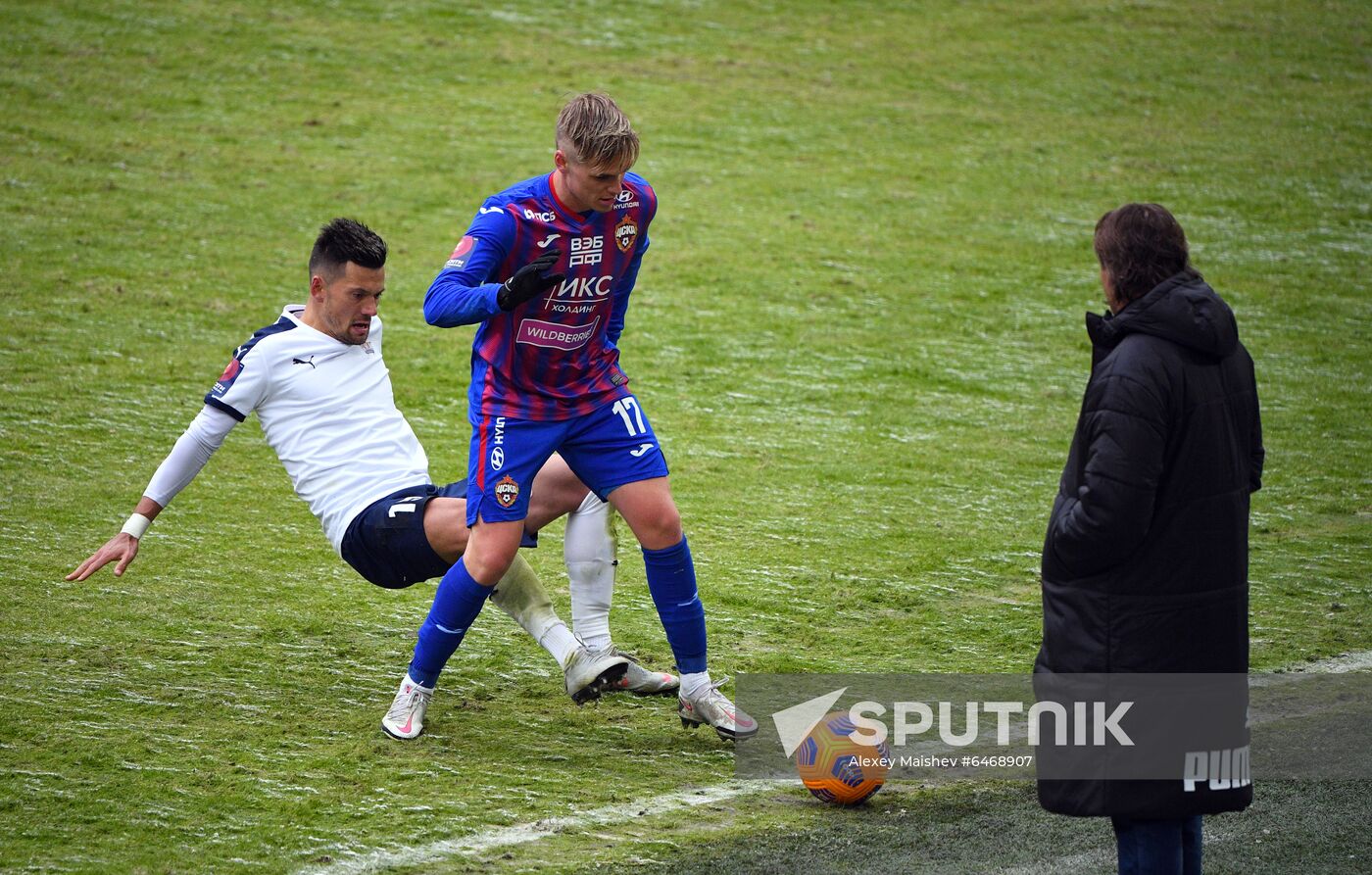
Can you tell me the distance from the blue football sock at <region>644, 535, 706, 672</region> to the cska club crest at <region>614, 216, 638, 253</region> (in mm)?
975

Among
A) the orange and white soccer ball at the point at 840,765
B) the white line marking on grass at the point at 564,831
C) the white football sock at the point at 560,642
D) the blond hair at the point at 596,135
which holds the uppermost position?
the blond hair at the point at 596,135

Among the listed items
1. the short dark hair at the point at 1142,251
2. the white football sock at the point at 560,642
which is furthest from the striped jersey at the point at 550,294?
the short dark hair at the point at 1142,251

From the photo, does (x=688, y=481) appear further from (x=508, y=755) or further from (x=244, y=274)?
(x=244, y=274)

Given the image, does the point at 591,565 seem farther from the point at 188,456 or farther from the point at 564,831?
the point at 188,456

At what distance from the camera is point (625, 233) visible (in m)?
4.65

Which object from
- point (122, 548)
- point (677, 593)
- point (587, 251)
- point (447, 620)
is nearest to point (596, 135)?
point (587, 251)

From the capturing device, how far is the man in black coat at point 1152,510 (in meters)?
3.27

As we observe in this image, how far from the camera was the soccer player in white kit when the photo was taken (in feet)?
15.7

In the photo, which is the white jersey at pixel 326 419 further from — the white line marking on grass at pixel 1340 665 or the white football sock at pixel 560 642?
the white line marking on grass at pixel 1340 665

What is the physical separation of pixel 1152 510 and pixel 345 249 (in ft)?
9.53

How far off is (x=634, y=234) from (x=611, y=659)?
1416mm

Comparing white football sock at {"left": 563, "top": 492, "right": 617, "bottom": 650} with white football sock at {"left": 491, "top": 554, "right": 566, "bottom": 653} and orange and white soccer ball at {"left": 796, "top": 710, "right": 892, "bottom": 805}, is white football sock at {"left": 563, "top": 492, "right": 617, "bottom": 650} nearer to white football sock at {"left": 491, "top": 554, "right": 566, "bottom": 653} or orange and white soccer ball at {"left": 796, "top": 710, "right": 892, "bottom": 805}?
white football sock at {"left": 491, "top": 554, "right": 566, "bottom": 653}

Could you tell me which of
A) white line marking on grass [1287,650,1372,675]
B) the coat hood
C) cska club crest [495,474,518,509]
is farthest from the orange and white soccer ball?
white line marking on grass [1287,650,1372,675]

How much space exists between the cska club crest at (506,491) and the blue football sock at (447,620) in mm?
252
